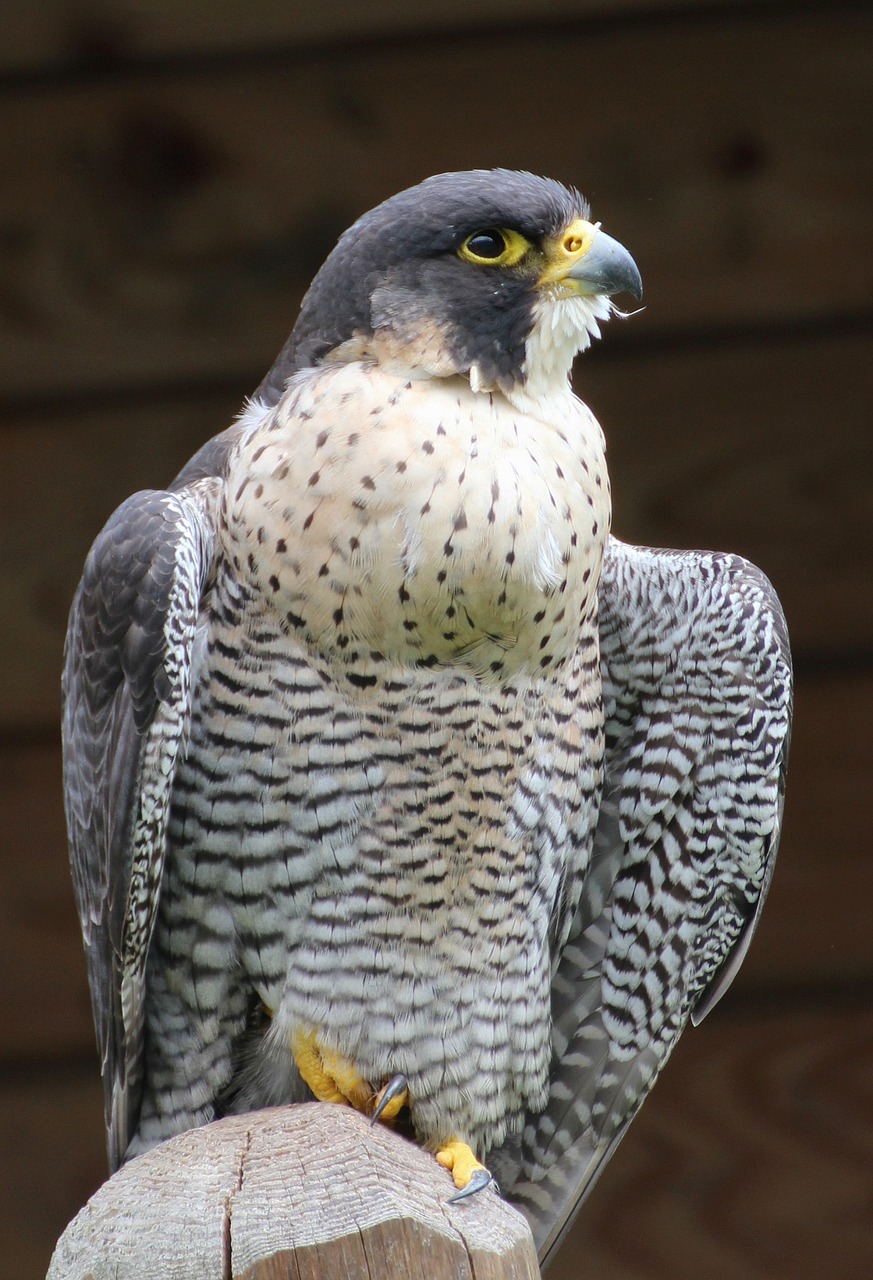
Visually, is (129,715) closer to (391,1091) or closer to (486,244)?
(391,1091)

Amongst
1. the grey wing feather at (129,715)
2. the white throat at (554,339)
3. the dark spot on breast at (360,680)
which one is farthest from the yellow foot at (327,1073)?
the white throat at (554,339)

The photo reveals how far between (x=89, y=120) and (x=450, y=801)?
2.09 m

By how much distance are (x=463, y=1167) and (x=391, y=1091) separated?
0.18m

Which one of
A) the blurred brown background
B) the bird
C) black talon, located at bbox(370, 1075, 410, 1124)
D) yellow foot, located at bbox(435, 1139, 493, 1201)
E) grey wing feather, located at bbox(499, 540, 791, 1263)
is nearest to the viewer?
yellow foot, located at bbox(435, 1139, 493, 1201)

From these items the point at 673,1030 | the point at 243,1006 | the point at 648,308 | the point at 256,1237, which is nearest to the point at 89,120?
the point at 648,308

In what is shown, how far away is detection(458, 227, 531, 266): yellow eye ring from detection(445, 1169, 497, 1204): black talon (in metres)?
1.28

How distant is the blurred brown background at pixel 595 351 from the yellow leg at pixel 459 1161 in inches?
60.8

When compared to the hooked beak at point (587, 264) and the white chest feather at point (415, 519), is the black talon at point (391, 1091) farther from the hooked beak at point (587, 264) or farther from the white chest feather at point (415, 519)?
the hooked beak at point (587, 264)

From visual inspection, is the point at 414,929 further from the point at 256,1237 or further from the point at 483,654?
the point at 256,1237

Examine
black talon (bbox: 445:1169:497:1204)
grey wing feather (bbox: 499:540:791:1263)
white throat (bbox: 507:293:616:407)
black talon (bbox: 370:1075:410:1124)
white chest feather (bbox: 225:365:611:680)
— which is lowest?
black talon (bbox: 445:1169:497:1204)

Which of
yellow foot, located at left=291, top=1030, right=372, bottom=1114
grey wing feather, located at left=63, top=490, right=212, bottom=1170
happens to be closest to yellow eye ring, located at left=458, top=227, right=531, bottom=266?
grey wing feather, located at left=63, top=490, right=212, bottom=1170

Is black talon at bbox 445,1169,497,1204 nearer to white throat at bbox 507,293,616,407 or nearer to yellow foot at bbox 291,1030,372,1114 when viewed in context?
yellow foot at bbox 291,1030,372,1114

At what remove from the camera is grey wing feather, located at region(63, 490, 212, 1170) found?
2.27 meters

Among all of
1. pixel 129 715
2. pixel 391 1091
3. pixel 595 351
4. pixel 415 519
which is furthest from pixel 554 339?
pixel 595 351
